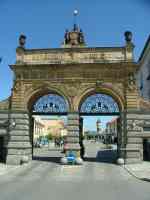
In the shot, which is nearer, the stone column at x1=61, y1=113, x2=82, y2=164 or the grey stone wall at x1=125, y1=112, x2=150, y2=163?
the grey stone wall at x1=125, y1=112, x2=150, y2=163

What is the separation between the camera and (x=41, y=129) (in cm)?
→ 8331

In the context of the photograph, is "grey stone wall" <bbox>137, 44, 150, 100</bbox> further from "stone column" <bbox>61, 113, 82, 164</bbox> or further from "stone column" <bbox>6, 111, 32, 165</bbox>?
"stone column" <bbox>6, 111, 32, 165</bbox>

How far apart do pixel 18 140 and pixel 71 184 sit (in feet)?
32.5

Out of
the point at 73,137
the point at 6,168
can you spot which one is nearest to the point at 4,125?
the point at 6,168

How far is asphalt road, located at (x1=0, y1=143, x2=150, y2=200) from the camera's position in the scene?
12.0m

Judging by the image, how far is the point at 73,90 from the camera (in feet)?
80.3

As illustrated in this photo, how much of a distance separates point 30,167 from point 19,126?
365cm

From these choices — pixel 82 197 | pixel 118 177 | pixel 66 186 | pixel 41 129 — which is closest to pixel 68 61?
pixel 118 177

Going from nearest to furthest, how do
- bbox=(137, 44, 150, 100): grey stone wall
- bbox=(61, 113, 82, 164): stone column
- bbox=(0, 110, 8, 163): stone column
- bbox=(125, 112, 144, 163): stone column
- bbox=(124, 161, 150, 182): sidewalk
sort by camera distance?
bbox=(124, 161, 150, 182): sidewalk < bbox=(125, 112, 144, 163): stone column < bbox=(61, 113, 82, 164): stone column < bbox=(0, 110, 8, 163): stone column < bbox=(137, 44, 150, 100): grey stone wall

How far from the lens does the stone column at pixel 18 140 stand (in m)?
23.8

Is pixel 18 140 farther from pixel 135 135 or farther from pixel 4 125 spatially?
pixel 135 135

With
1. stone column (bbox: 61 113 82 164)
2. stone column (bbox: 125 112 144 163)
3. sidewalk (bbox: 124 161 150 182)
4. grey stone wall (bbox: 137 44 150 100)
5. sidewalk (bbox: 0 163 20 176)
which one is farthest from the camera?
grey stone wall (bbox: 137 44 150 100)

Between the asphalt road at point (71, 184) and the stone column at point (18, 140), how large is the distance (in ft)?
5.09

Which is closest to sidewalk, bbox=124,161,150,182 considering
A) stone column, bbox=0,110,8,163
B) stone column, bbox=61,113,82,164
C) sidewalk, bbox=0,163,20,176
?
stone column, bbox=61,113,82,164
